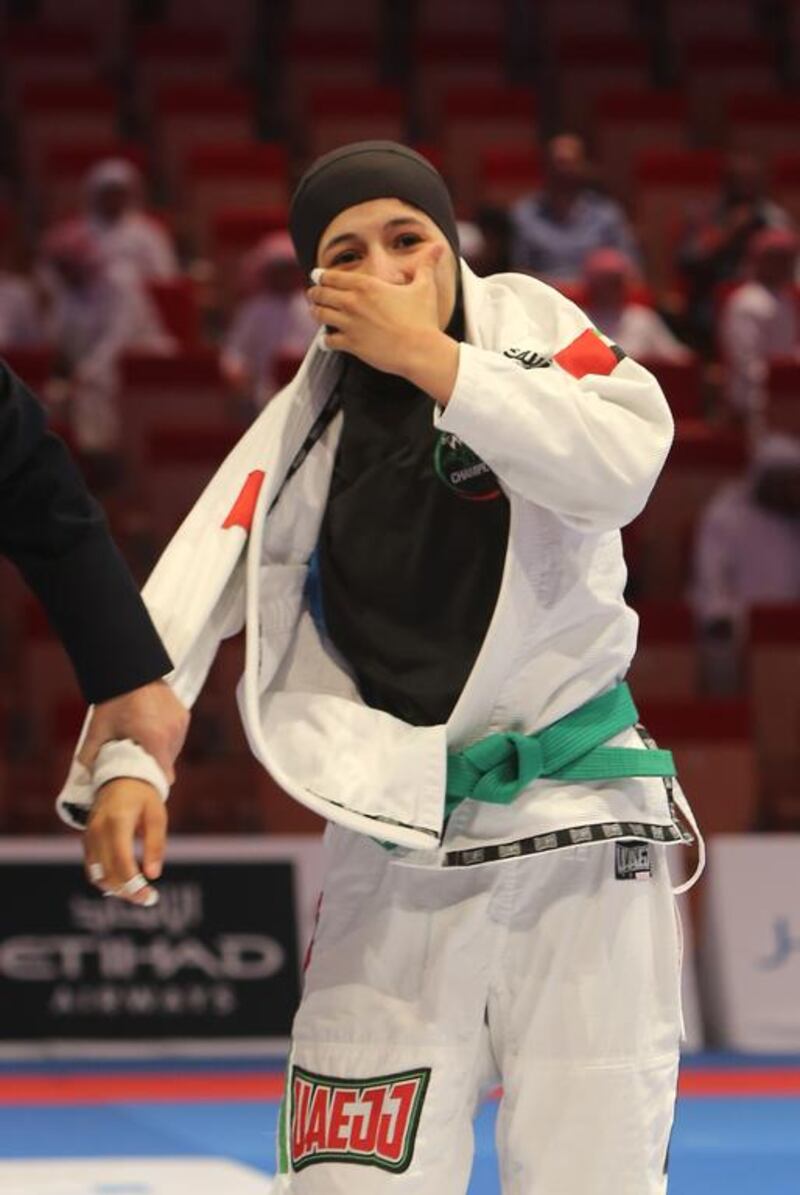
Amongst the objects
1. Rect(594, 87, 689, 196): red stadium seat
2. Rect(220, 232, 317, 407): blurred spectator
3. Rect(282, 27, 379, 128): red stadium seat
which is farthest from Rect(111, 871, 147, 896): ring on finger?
Rect(282, 27, 379, 128): red stadium seat

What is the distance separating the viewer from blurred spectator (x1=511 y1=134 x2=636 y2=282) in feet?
40.5

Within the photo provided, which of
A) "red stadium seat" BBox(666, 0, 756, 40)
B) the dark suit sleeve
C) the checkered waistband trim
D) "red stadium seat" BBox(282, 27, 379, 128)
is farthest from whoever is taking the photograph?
"red stadium seat" BBox(666, 0, 756, 40)

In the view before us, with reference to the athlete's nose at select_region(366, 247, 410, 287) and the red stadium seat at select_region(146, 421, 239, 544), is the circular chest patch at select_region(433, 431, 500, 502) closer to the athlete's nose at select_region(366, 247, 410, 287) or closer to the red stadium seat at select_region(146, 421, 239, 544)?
the athlete's nose at select_region(366, 247, 410, 287)

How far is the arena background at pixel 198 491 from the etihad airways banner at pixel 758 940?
1 cm

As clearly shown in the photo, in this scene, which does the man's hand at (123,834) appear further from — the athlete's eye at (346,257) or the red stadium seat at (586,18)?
the red stadium seat at (586,18)

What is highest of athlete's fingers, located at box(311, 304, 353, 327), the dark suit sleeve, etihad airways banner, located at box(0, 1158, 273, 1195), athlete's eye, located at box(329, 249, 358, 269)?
athlete's eye, located at box(329, 249, 358, 269)

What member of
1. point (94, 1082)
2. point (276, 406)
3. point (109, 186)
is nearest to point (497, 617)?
point (276, 406)

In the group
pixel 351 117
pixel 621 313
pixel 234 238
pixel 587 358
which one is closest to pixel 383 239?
pixel 587 358

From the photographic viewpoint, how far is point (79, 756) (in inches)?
127

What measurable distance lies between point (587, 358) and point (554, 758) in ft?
1.98

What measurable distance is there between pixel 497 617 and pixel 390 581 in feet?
0.73

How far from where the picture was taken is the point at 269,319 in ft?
37.6

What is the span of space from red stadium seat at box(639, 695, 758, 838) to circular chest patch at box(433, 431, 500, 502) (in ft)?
15.6

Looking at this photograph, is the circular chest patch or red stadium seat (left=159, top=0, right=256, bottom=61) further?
red stadium seat (left=159, top=0, right=256, bottom=61)
